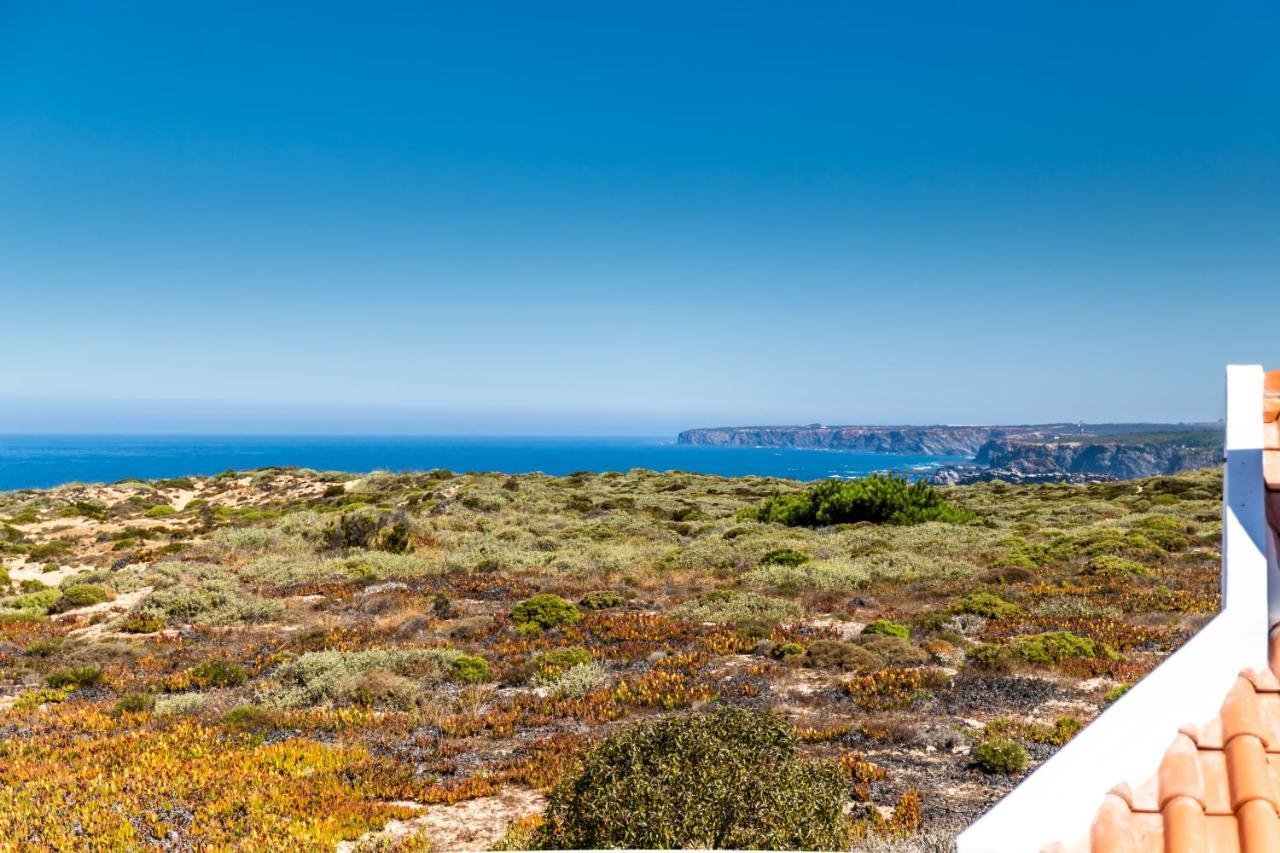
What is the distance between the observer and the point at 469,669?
1230 centimetres

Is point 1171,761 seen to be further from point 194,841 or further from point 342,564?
point 342,564

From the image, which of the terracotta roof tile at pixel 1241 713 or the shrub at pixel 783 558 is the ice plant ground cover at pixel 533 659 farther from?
the terracotta roof tile at pixel 1241 713

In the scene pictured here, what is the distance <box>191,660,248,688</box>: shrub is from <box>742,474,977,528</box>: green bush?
2130 cm

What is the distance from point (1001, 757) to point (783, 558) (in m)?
13.2

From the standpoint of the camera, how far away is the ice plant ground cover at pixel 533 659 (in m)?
7.26

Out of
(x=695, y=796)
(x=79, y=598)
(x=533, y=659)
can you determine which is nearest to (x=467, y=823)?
(x=695, y=796)

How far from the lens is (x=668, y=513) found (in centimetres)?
3406

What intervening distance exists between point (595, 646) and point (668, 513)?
2023cm

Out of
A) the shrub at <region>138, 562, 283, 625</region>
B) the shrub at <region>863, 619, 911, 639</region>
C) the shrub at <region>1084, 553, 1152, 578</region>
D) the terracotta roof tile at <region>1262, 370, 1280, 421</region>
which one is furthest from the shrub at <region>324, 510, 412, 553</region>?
the terracotta roof tile at <region>1262, 370, 1280, 421</region>

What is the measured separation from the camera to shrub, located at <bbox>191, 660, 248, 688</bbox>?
12.2 meters

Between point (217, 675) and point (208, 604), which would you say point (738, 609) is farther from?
point (208, 604)

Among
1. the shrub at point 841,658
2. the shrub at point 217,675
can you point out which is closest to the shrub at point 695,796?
the shrub at point 841,658

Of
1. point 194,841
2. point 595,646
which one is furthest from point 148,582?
point 194,841

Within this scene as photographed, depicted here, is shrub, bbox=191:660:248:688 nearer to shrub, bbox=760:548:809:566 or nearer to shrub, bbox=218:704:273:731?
shrub, bbox=218:704:273:731
